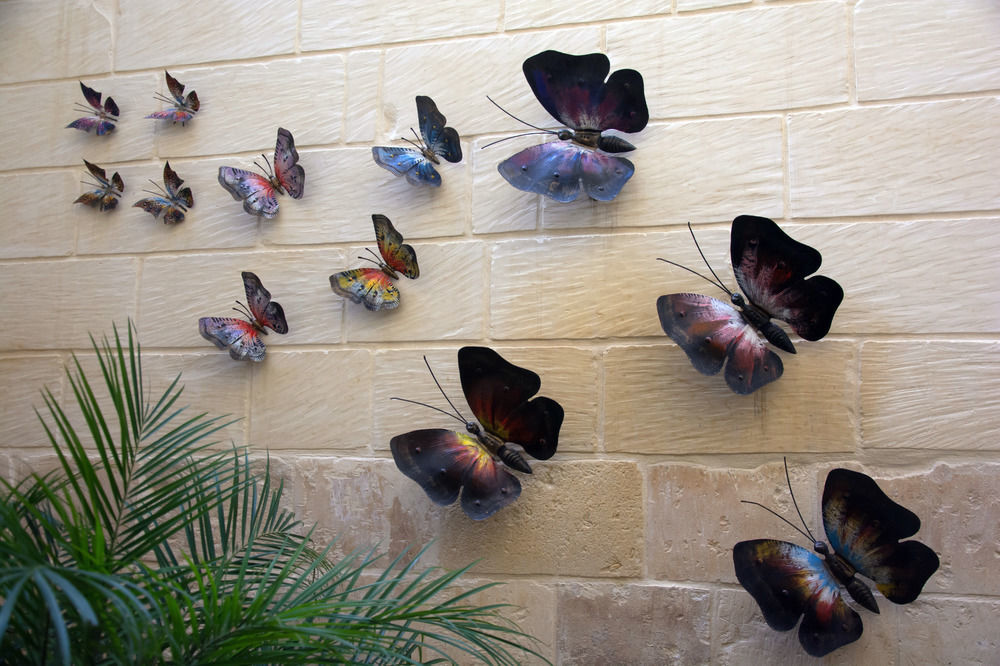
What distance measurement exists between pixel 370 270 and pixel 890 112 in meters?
1.23

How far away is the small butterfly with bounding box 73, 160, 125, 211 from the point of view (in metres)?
2.10

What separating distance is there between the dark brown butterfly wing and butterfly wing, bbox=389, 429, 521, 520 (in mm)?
72

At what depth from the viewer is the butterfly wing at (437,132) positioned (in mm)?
1885

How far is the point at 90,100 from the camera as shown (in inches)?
84.4

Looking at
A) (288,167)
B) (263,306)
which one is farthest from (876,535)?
(288,167)

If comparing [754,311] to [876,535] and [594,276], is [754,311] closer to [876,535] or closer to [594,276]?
[594,276]

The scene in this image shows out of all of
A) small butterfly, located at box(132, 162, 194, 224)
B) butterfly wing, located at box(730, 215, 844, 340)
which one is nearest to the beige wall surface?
small butterfly, located at box(132, 162, 194, 224)

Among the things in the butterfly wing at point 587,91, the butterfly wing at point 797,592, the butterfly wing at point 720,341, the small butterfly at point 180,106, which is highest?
the small butterfly at point 180,106

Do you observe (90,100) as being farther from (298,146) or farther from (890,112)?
(890,112)

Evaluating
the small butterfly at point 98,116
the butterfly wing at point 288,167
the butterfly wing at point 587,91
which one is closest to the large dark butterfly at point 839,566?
the butterfly wing at point 587,91

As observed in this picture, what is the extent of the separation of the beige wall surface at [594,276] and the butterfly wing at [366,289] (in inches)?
2.4

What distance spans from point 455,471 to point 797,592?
2.38 feet

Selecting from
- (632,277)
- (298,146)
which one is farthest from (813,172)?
(298,146)

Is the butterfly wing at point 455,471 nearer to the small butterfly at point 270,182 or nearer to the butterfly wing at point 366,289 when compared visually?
the butterfly wing at point 366,289
